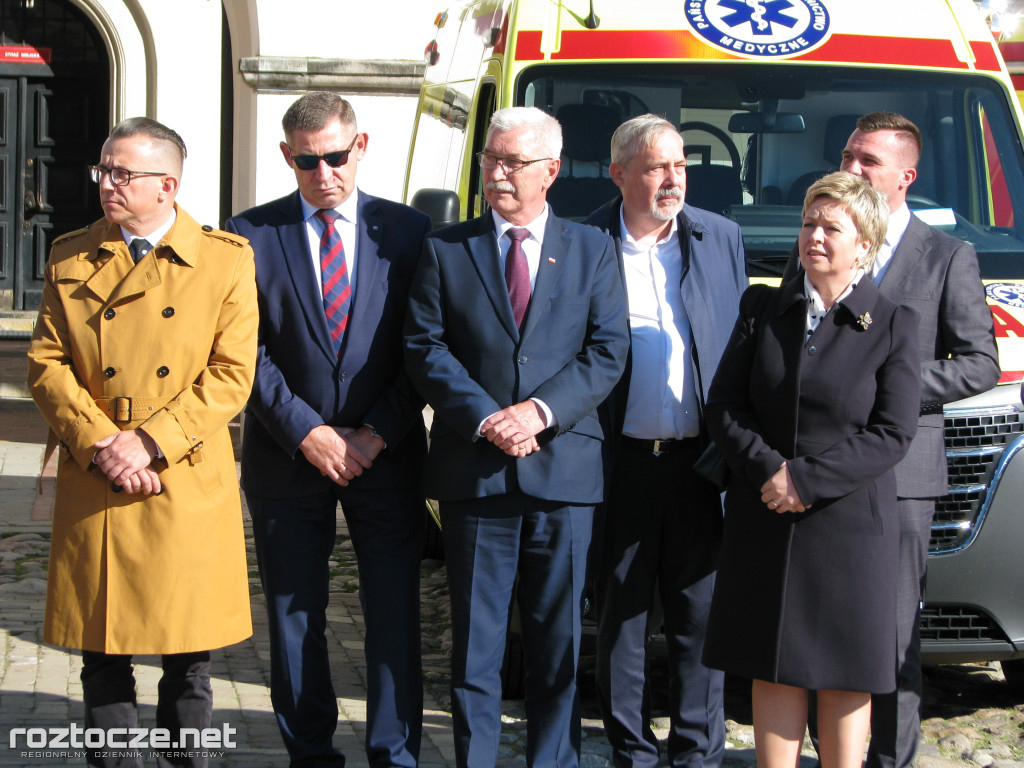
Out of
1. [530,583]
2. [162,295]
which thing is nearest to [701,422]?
[530,583]

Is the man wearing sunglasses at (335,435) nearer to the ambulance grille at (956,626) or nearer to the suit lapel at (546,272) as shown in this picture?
the suit lapel at (546,272)

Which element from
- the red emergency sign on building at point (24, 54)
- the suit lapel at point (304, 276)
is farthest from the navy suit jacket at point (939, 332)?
the red emergency sign on building at point (24, 54)

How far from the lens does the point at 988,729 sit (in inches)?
196

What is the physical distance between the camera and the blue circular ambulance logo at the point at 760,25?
17.9ft

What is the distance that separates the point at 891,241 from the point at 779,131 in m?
1.40

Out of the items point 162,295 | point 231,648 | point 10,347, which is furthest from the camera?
point 10,347

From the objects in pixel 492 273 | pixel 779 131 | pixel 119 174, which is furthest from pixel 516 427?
pixel 779 131

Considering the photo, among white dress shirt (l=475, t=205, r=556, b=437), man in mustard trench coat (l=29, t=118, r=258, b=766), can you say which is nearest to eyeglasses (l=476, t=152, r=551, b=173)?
white dress shirt (l=475, t=205, r=556, b=437)

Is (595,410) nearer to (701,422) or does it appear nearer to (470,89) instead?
(701,422)

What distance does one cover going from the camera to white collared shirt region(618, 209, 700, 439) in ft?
13.6

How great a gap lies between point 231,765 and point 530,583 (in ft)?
3.70

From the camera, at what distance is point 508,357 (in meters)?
3.93

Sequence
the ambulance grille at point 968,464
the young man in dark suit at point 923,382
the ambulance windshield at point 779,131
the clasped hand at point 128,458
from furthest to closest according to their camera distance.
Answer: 1. the ambulance windshield at point 779,131
2. the ambulance grille at point 968,464
3. the young man in dark suit at point 923,382
4. the clasped hand at point 128,458

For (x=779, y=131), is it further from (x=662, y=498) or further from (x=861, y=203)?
(x=662, y=498)
